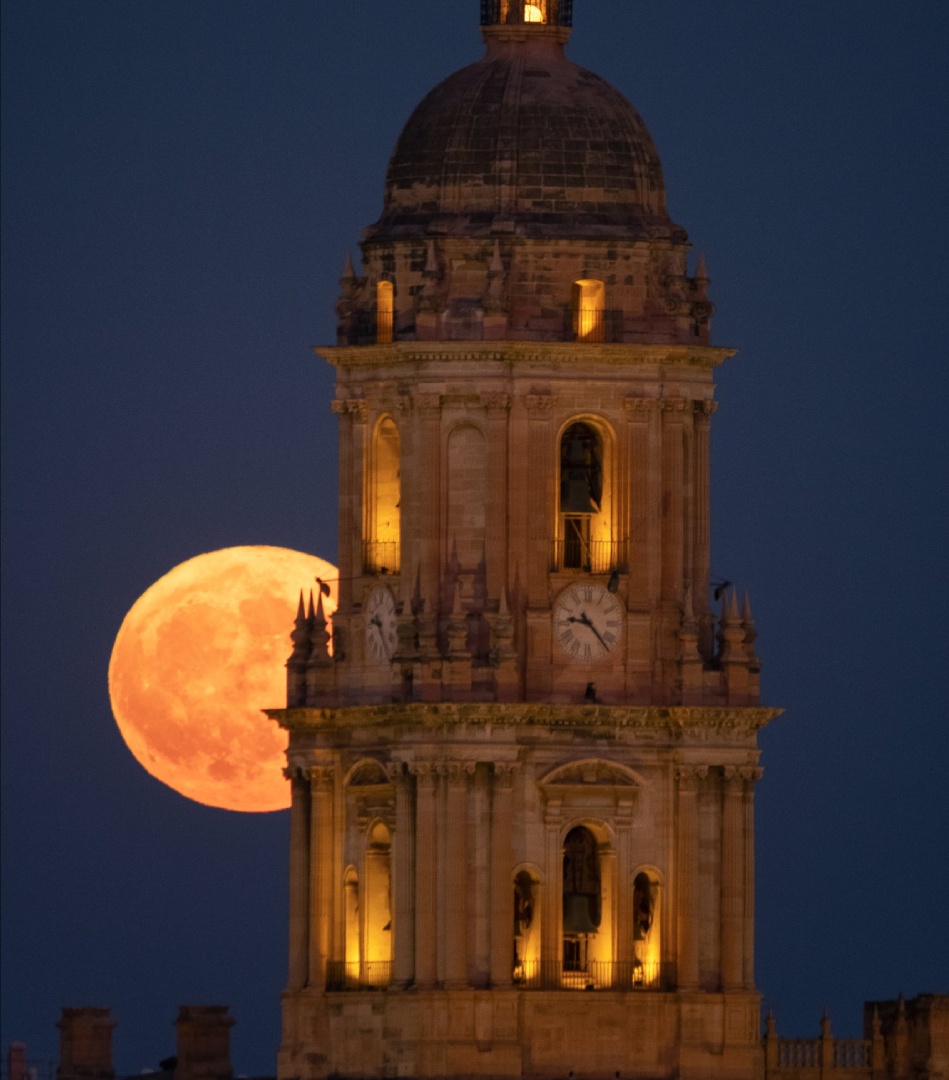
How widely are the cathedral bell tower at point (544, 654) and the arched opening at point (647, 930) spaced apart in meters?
0.05

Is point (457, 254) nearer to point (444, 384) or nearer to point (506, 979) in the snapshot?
point (444, 384)

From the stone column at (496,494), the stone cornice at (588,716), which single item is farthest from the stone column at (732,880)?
the stone column at (496,494)

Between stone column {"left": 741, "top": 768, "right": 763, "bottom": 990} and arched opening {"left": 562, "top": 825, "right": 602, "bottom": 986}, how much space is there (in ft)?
10.7

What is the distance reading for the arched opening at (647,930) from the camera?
197m

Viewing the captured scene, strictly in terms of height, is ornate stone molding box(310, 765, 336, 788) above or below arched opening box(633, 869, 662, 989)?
above

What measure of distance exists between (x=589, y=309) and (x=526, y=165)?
138 inches

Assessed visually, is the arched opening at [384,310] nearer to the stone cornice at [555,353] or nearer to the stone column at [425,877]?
the stone cornice at [555,353]

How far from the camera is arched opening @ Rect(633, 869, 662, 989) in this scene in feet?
648

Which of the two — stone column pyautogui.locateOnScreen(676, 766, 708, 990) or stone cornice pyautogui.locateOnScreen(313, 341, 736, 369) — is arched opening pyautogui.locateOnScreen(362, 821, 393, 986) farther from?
stone cornice pyautogui.locateOnScreen(313, 341, 736, 369)

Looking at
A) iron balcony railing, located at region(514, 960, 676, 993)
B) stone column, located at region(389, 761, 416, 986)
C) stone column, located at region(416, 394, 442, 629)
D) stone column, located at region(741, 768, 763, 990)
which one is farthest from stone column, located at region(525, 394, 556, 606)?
iron balcony railing, located at region(514, 960, 676, 993)

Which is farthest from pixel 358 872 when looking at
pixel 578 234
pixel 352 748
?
pixel 578 234

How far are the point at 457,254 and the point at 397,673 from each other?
369 inches

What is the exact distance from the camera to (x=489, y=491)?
198 meters

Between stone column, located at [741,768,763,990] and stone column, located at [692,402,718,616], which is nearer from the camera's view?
stone column, located at [741,768,763,990]
